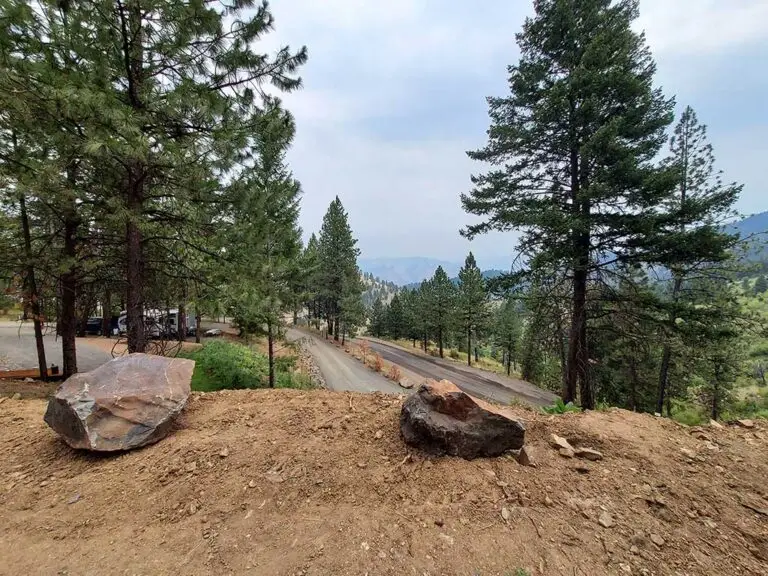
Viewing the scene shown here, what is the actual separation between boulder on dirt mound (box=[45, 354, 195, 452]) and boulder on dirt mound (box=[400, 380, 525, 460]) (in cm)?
308

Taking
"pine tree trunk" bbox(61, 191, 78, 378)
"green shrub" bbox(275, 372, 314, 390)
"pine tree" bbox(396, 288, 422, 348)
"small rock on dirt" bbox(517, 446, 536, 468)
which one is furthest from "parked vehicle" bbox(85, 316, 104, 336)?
"pine tree" bbox(396, 288, 422, 348)

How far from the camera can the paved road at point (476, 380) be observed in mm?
21641

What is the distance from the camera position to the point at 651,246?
309 inches

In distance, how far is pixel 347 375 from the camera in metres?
22.3

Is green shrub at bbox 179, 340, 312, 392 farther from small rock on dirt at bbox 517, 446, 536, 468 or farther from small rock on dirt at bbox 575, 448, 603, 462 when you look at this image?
small rock on dirt at bbox 575, 448, 603, 462

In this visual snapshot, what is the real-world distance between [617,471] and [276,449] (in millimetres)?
3681

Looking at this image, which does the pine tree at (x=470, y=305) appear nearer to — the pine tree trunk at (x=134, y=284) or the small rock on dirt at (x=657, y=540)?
the pine tree trunk at (x=134, y=284)

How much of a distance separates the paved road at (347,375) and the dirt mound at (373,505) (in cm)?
1340

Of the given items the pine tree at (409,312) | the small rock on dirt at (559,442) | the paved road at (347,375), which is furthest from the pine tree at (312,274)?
the pine tree at (409,312)

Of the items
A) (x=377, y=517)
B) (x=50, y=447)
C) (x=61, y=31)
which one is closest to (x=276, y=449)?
(x=377, y=517)

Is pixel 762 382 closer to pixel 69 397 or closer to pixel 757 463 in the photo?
pixel 757 463

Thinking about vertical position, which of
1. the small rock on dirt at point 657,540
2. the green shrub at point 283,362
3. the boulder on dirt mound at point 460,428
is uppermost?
the boulder on dirt mound at point 460,428

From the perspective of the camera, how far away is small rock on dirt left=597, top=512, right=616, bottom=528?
2.79m

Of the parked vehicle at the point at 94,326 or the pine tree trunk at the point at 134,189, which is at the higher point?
the pine tree trunk at the point at 134,189
